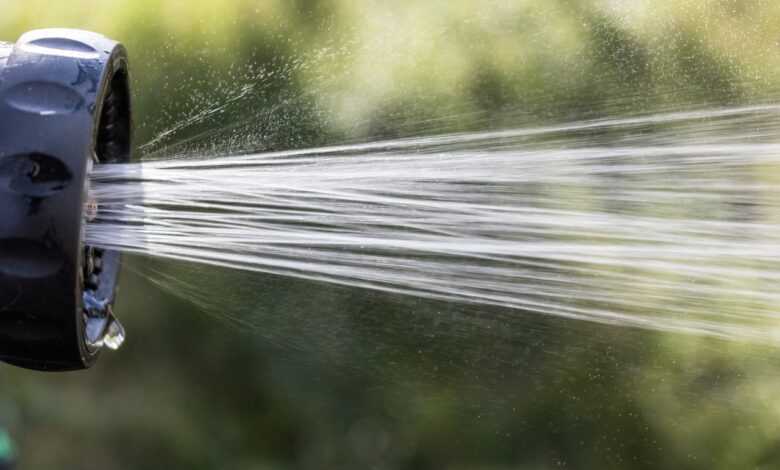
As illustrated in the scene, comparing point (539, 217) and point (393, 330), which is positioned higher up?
point (539, 217)

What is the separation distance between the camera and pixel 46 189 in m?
0.66

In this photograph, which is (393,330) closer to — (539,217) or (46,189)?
(539,217)

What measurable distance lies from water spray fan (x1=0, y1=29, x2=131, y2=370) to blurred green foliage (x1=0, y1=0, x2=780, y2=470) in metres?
0.81

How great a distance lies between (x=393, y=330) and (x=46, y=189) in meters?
1.15

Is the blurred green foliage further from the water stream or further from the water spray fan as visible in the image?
the water spray fan

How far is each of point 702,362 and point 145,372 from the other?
1049mm

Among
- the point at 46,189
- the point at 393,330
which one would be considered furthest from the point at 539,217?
the point at 46,189

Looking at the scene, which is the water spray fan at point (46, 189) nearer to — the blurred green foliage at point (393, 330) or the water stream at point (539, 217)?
the water stream at point (539, 217)

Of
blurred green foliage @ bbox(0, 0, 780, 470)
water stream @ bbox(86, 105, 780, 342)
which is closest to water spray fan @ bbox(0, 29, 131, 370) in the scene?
water stream @ bbox(86, 105, 780, 342)

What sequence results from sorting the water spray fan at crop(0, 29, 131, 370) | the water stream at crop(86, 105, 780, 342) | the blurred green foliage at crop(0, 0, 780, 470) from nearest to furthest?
the water spray fan at crop(0, 29, 131, 370) < the water stream at crop(86, 105, 780, 342) < the blurred green foliage at crop(0, 0, 780, 470)

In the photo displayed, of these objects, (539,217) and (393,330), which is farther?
(393,330)

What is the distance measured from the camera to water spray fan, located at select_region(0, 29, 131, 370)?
664 millimetres

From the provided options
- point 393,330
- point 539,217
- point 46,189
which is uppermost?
point 46,189

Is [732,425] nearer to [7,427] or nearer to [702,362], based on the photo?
[702,362]
